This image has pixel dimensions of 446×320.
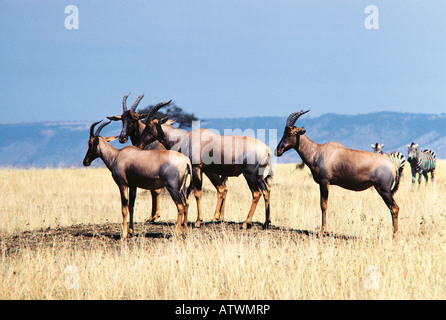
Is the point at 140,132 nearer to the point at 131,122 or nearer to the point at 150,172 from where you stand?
the point at 131,122

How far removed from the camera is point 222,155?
12078mm

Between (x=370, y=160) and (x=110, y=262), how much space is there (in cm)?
587

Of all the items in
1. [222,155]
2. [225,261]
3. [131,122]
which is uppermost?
[131,122]

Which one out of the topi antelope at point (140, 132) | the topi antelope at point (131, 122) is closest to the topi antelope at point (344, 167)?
the topi antelope at point (140, 132)

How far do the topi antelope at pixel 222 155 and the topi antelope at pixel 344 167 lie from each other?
56cm

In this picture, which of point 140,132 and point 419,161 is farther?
point 419,161

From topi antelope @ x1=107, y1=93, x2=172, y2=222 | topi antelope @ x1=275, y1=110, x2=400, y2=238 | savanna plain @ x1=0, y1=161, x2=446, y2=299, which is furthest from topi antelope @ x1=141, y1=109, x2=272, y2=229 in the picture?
savanna plain @ x1=0, y1=161, x2=446, y2=299

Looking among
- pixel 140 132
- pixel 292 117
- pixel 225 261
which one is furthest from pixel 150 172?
pixel 292 117

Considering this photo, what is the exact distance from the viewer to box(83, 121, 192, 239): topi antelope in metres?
10.5

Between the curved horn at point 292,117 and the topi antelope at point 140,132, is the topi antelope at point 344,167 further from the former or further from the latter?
the topi antelope at point 140,132

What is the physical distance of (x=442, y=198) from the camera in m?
19.3

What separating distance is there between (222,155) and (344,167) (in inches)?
107
